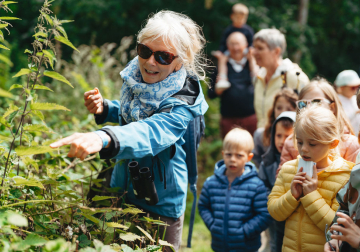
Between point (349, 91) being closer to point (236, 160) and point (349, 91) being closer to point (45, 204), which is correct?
point (236, 160)

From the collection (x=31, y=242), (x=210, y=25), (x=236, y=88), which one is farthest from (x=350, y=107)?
(x=210, y=25)

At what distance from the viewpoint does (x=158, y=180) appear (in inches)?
86.5

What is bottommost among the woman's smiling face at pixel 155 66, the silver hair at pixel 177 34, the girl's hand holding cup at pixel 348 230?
the girl's hand holding cup at pixel 348 230

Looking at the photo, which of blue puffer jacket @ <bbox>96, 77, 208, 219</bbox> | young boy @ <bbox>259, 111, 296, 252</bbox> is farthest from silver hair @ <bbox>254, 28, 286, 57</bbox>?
blue puffer jacket @ <bbox>96, 77, 208, 219</bbox>

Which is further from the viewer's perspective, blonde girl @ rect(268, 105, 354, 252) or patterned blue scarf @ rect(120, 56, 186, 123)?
blonde girl @ rect(268, 105, 354, 252)

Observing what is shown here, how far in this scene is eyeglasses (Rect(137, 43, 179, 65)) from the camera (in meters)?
2.10

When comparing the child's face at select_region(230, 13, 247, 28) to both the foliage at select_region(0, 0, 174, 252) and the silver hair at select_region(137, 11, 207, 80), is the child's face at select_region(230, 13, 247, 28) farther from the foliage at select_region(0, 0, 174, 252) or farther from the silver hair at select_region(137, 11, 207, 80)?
the foliage at select_region(0, 0, 174, 252)

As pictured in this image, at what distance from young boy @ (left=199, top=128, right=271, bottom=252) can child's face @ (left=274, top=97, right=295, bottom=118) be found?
47cm

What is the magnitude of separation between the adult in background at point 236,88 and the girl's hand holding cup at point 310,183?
111 inches

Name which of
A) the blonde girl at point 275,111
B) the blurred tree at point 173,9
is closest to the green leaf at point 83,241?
the blonde girl at point 275,111

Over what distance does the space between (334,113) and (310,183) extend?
0.89m

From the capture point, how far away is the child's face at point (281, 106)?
3.50m

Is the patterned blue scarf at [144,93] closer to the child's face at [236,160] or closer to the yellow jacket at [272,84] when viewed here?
the child's face at [236,160]

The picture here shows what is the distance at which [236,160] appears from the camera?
3205 mm
